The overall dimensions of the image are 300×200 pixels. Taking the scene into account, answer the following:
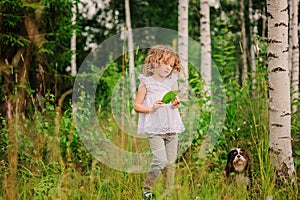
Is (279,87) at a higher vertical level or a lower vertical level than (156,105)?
higher

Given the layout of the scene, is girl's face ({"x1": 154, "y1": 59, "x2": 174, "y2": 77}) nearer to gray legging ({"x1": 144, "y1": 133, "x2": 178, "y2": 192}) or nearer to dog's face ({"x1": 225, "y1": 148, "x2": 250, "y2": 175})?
gray legging ({"x1": 144, "y1": 133, "x2": 178, "y2": 192})

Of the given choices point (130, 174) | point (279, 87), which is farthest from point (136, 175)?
point (279, 87)

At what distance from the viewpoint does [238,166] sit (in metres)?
4.27

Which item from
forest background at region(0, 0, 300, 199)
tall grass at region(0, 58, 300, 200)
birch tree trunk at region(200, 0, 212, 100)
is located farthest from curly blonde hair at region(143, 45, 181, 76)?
birch tree trunk at region(200, 0, 212, 100)

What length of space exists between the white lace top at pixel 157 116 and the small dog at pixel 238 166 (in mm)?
648

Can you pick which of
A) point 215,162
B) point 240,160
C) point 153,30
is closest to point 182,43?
point 215,162

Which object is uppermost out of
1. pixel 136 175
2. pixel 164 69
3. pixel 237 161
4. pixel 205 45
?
pixel 205 45

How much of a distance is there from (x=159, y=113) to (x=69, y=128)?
72.5 inches

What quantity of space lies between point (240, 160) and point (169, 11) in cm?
1614

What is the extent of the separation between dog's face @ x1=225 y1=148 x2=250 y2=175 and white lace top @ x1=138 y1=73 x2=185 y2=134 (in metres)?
0.64

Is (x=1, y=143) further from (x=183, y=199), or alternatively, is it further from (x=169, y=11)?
(x=169, y=11)

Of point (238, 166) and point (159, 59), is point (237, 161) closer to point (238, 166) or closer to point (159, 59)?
point (238, 166)

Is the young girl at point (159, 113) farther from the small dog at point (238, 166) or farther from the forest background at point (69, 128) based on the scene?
the small dog at point (238, 166)

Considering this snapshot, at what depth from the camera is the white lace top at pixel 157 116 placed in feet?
12.7
